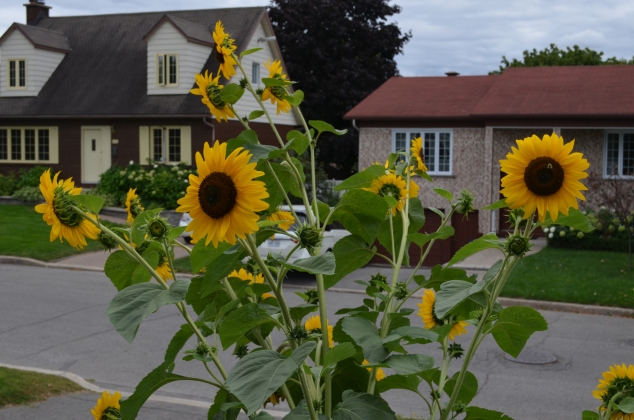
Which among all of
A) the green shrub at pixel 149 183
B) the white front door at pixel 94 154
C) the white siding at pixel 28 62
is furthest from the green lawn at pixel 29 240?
the white siding at pixel 28 62

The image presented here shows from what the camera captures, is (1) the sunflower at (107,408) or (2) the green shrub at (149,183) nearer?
(1) the sunflower at (107,408)

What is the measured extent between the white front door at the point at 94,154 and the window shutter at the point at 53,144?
1.24 meters

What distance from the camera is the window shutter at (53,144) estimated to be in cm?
3069

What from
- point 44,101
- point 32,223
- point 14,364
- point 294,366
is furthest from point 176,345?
point 44,101

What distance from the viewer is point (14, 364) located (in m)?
9.46

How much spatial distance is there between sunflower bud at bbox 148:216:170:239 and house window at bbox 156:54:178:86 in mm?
27600

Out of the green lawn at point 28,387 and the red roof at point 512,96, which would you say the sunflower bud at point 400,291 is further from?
the red roof at point 512,96

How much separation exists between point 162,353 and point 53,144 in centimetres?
2262

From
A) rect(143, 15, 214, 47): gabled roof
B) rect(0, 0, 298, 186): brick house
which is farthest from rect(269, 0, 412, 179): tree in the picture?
rect(143, 15, 214, 47): gabled roof

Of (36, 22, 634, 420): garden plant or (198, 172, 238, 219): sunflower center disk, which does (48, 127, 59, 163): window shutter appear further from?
(198, 172, 238, 219): sunflower center disk

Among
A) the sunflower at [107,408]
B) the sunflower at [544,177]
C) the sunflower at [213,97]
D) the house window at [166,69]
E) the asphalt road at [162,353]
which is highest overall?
the house window at [166,69]

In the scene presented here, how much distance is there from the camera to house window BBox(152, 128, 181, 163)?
1144 inches

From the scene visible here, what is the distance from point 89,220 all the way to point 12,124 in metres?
32.0

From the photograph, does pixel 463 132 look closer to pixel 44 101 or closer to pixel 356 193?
pixel 44 101
